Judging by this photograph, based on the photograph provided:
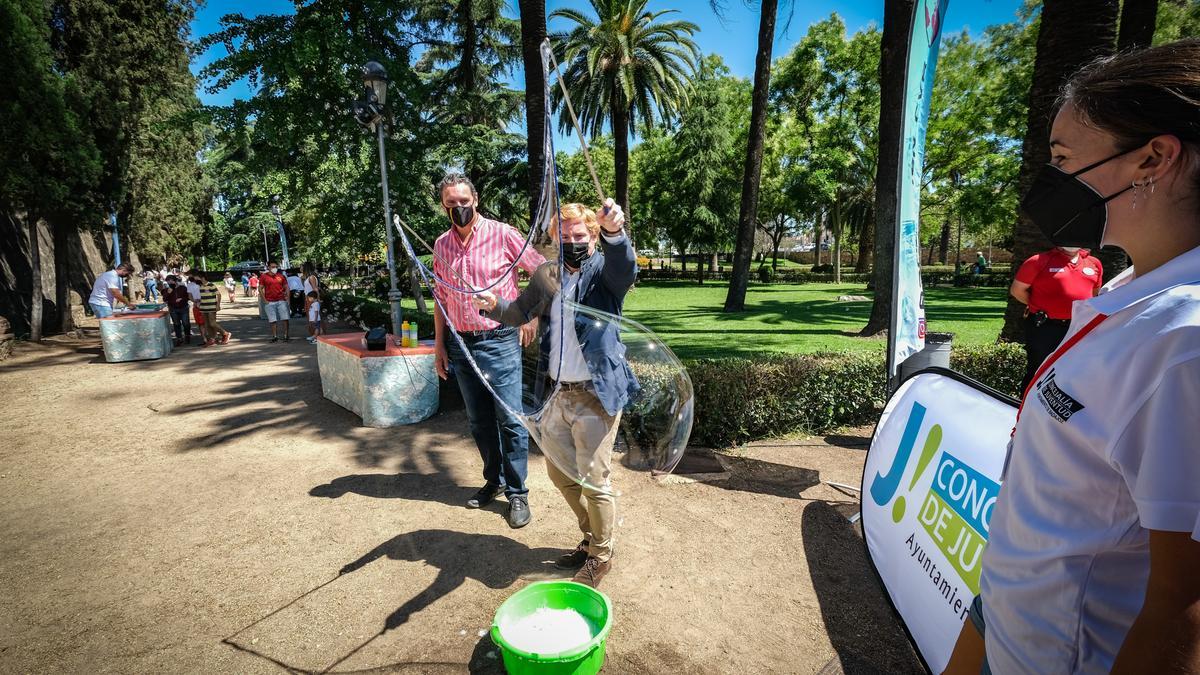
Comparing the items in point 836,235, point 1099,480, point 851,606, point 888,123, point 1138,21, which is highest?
point 1138,21

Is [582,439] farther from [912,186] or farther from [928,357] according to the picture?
[928,357]

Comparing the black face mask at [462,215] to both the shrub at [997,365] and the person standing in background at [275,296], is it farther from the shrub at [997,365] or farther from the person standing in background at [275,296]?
the person standing in background at [275,296]

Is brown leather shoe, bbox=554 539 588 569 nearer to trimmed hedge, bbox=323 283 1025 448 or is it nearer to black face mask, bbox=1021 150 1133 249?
trimmed hedge, bbox=323 283 1025 448

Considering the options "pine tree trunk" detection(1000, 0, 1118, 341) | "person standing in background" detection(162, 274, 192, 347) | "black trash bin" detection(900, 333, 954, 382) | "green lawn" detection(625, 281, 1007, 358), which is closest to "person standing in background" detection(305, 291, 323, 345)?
"person standing in background" detection(162, 274, 192, 347)

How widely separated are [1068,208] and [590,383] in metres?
1.88

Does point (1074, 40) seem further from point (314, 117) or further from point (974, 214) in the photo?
point (974, 214)

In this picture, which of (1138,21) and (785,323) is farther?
(785,323)

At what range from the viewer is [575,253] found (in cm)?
259

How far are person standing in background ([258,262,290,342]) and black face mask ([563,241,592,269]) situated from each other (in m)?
13.0

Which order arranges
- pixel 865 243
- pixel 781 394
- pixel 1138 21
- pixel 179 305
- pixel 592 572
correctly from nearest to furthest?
pixel 592 572 → pixel 781 394 → pixel 1138 21 → pixel 179 305 → pixel 865 243

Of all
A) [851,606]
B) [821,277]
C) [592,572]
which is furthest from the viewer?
[821,277]

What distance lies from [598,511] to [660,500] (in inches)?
58.6

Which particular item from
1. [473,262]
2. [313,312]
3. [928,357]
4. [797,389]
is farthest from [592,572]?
[313,312]

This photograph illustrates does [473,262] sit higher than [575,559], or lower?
higher
